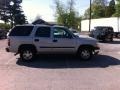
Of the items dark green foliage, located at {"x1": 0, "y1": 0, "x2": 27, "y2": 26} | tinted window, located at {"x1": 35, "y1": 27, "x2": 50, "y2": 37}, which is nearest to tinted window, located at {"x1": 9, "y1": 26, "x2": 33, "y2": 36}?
tinted window, located at {"x1": 35, "y1": 27, "x2": 50, "y2": 37}

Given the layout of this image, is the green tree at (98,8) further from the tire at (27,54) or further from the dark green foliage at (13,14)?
the tire at (27,54)

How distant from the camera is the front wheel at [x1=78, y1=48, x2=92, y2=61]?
17.3 meters

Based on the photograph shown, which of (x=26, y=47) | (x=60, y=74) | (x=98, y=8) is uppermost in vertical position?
(x=98, y=8)

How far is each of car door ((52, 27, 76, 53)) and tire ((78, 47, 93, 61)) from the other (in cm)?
43

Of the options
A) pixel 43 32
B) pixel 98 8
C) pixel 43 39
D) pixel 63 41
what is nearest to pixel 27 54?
pixel 43 39

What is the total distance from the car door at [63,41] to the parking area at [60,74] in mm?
627

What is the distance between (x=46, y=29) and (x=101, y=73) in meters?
4.97

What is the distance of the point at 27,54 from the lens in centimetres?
1700

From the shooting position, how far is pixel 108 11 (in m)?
115

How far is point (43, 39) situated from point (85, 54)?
91.6 inches

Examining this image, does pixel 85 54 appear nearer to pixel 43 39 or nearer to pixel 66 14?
pixel 43 39

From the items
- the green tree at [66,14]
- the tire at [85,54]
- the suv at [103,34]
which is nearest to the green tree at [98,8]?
the green tree at [66,14]

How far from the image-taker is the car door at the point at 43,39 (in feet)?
55.6

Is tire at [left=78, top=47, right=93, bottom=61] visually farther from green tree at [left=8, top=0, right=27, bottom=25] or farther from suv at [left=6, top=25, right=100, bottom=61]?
green tree at [left=8, top=0, right=27, bottom=25]
